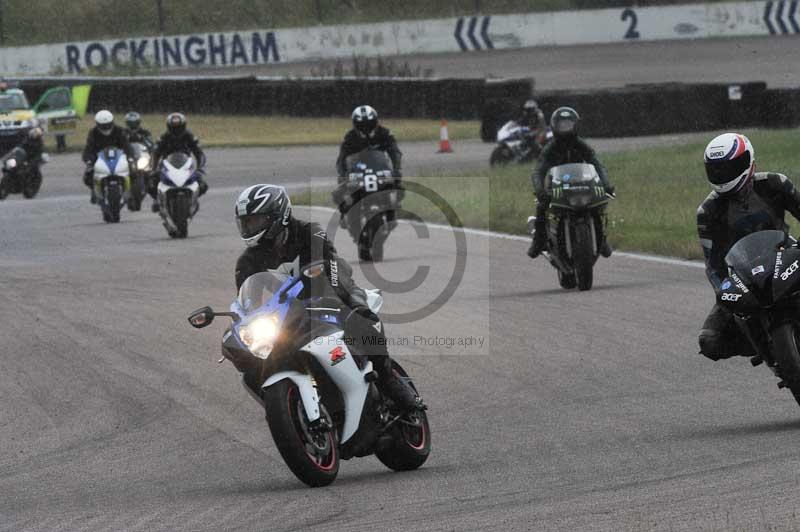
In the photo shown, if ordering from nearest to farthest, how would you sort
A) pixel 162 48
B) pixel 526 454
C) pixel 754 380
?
1. pixel 526 454
2. pixel 754 380
3. pixel 162 48

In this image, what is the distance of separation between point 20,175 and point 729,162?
22658mm

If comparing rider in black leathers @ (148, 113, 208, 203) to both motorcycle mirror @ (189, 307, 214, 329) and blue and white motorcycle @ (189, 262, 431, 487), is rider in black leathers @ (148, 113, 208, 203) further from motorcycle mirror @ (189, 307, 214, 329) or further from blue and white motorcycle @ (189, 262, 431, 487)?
motorcycle mirror @ (189, 307, 214, 329)

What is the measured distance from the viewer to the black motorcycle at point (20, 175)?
29.1m

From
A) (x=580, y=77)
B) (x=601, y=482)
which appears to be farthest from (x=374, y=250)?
(x=580, y=77)

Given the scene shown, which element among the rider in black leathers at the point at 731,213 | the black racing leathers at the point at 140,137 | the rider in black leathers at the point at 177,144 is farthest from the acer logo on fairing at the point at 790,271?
the black racing leathers at the point at 140,137

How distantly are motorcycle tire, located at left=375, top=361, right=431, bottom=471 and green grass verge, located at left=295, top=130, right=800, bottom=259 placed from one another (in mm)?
9278

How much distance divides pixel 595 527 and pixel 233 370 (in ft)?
18.0

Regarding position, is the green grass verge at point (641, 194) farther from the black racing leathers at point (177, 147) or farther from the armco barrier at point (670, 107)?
the black racing leathers at point (177, 147)

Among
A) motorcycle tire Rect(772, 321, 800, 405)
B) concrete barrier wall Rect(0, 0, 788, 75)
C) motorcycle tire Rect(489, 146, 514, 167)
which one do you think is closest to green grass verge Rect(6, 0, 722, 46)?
concrete barrier wall Rect(0, 0, 788, 75)

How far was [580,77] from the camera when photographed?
46.5 m

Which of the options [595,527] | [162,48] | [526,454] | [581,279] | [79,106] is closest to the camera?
[595,527]

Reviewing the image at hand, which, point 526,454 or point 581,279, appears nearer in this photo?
point 526,454

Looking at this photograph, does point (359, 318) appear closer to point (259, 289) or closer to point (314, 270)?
point (314, 270)

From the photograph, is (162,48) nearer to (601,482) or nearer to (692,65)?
(692,65)
